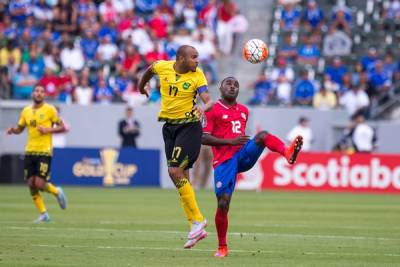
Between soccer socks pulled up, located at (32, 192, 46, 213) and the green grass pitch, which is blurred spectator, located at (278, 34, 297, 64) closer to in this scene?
the green grass pitch

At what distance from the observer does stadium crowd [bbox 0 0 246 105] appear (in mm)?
34750

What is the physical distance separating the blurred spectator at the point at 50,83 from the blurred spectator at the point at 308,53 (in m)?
7.94

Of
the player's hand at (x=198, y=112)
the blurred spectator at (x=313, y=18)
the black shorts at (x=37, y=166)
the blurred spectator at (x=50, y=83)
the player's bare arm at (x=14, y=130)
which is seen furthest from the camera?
the blurred spectator at (x=313, y=18)

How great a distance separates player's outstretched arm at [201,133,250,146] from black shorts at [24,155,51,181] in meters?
6.80

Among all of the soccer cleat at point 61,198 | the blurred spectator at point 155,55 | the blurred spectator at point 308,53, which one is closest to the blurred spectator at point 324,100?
the blurred spectator at point 308,53

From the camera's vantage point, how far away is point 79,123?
114ft

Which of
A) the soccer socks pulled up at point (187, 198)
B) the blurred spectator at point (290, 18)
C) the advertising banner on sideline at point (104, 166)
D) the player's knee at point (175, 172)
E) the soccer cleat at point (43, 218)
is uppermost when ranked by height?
the blurred spectator at point (290, 18)

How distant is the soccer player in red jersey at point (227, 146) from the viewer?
14.0 m

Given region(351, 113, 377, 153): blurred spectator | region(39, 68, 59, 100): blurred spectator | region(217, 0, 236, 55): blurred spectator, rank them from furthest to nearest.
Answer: region(217, 0, 236, 55): blurred spectator
region(39, 68, 59, 100): blurred spectator
region(351, 113, 377, 153): blurred spectator

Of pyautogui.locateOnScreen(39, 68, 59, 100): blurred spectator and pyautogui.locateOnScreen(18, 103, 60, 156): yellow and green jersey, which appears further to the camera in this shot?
pyautogui.locateOnScreen(39, 68, 59, 100): blurred spectator

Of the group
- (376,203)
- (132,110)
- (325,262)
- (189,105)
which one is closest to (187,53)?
(189,105)

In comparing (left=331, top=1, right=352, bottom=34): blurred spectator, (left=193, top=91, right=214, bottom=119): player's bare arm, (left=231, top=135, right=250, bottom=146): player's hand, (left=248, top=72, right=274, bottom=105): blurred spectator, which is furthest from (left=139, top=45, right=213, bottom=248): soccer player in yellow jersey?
(left=331, top=1, right=352, bottom=34): blurred spectator

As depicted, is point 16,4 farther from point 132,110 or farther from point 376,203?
point 376,203

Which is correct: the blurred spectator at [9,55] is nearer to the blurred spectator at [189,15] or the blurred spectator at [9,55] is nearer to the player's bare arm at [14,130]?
the blurred spectator at [189,15]
